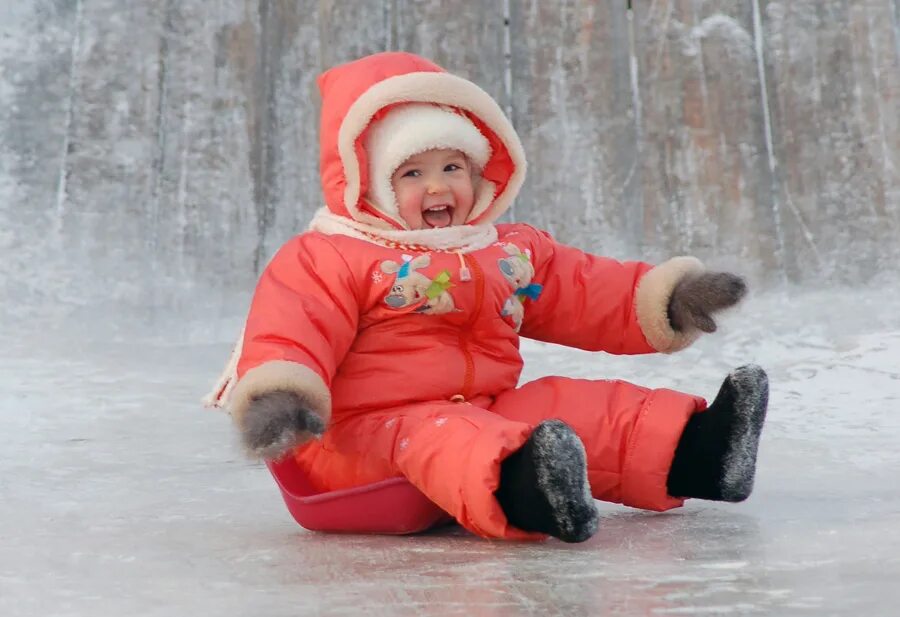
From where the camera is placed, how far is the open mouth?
3.54ft

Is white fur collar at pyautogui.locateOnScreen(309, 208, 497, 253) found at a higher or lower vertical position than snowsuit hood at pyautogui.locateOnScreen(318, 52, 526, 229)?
lower

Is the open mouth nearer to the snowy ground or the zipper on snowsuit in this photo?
the zipper on snowsuit

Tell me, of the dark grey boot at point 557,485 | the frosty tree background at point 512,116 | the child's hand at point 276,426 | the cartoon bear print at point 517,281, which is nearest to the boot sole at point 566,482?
the dark grey boot at point 557,485

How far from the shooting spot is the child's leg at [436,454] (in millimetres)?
831

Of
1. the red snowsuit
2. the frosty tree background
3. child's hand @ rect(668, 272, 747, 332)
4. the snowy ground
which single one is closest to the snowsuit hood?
the red snowsuit

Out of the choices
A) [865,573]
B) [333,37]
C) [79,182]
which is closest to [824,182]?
A: [333,37]

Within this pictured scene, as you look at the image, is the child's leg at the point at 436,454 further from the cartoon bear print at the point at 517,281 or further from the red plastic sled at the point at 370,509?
the cartoon bear print at the point at 517,281

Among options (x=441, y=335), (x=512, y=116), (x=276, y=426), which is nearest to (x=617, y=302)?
(x=441, y=335)

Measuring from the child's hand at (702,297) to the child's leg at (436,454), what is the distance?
24cm

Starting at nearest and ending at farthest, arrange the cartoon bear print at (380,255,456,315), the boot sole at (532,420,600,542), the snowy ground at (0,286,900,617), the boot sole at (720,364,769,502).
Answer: the snowy ground at (0,286,900,617)
the boot sole at (532,420,600,542)
the boot sole at (720,364,769,502)
the cartoon bear print at (380,255,456,315)

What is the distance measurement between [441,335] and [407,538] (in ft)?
0.65

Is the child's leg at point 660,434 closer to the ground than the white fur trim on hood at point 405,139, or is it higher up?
closer to the ground

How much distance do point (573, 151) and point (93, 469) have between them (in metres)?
1.15

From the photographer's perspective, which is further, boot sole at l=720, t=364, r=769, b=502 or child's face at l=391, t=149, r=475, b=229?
child's face at l=391, t=149, r=475, b=229
